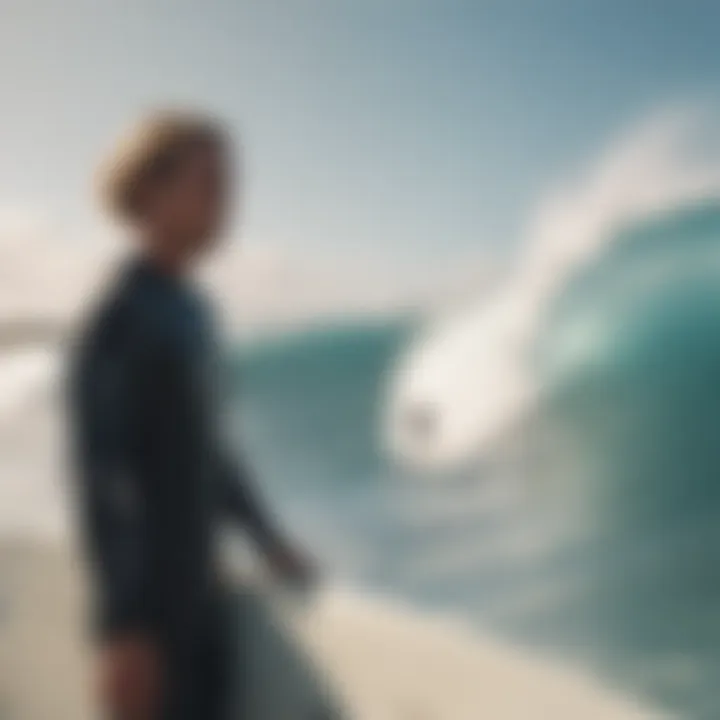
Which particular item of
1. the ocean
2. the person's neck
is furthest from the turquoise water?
the person's neck

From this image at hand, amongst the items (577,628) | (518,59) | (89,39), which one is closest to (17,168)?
(89,39)

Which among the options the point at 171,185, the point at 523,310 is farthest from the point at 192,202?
the point at 523,310

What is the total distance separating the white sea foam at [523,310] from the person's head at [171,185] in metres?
0.28

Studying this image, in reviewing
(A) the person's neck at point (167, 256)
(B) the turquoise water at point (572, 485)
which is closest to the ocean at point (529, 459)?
(B) the turquoise water at point (572, 485)

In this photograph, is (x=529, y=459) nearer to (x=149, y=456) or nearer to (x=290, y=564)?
(x=290, y=564)


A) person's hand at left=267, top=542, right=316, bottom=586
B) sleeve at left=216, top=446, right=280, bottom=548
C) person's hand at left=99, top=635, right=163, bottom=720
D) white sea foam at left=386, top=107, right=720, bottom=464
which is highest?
white sea foam at left=386, top=107, right=720, bottom=464

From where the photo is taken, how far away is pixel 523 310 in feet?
4.02

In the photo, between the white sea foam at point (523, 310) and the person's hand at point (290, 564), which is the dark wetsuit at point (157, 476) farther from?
the white sea foam at point (523, 310)

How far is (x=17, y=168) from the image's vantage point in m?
1.24

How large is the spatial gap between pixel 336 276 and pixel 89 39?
15.6 inches

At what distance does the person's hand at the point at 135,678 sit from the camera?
1038mm

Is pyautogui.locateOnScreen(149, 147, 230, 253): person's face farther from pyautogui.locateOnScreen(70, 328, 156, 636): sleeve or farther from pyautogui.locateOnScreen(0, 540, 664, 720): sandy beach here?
pyautogui.locateOnScreen(0, 540, 664, 720): sandy beach

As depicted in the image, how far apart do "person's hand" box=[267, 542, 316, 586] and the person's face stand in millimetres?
324

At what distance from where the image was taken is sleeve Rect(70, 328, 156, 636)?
3.40 feet
